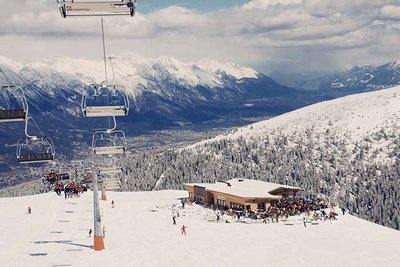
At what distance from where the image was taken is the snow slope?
4306 cm

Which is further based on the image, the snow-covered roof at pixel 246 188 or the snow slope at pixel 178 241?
the snow-covered roof at pixel 246 188

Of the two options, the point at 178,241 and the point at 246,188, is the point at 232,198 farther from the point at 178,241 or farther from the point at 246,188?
the point at 178,241

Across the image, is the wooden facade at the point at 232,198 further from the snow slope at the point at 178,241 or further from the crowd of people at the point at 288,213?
the snow slope at the point at 178,241

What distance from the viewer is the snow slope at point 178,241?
43.1m

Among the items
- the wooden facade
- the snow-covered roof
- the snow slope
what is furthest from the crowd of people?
the snow-covered roof

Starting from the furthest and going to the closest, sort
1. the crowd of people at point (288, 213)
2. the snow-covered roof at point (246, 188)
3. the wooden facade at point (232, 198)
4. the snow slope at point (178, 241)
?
1. the snow-covered roof at point (246, 188)
2. the wooden facade at point (232, 198)
3. the crowd of people at point (288, 213)
4. the snow slope at point (178, 241)

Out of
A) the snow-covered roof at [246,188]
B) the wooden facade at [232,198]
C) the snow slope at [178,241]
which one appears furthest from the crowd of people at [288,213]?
the snow-covered roof at [246,188]

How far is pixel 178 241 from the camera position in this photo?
52.1 metres

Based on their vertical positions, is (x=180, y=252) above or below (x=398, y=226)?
above

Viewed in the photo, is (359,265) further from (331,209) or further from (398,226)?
(398,226)

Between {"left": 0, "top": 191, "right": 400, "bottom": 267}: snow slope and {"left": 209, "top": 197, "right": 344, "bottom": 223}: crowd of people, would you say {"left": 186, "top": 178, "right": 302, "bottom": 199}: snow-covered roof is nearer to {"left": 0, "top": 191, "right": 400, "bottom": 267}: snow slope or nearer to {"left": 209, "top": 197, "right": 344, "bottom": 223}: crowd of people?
{"left": 209, "top": 197, "right": 344, "bottom": 223}: crowd of people

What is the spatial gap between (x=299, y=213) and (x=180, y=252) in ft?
93.1

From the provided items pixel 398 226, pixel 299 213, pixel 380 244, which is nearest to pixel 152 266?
pixel 380 244

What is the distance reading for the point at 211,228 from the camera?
61.6 meters
